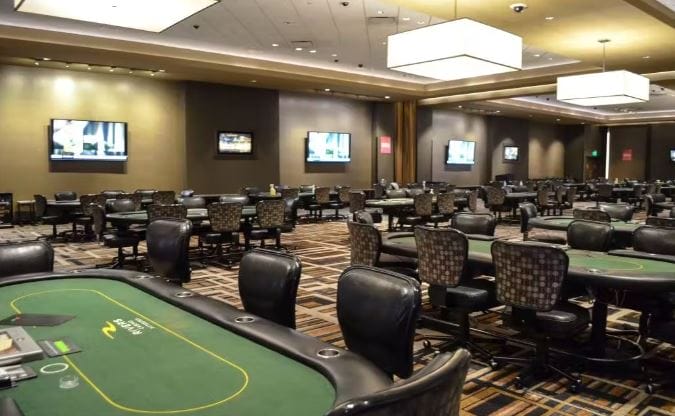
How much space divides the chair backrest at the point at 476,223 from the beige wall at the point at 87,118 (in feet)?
29.5

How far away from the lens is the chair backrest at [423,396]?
3.04ft

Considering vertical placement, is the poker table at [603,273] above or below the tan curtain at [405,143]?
below

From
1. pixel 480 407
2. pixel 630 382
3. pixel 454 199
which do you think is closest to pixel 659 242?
pixel 630 382

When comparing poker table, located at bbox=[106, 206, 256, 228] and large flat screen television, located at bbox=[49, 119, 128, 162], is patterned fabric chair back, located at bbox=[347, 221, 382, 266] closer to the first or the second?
poker table, located at bbox=[106, 206, 256, 228]

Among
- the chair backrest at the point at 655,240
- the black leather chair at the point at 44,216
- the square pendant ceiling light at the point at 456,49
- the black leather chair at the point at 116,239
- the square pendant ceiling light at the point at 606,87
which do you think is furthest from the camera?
the black leather chair at the point at 44,216

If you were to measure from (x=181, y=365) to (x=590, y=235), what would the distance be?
12.1 ft

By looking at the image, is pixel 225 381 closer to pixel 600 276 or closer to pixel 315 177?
pixel 600 276

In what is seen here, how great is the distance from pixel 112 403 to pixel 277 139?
42.8 ft

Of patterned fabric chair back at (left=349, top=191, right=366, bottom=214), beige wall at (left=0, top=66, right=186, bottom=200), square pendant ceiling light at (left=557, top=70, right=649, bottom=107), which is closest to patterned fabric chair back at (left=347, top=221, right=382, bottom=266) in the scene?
square pendant ceiling light at (left=557, top=70, right=649, bottom=107)

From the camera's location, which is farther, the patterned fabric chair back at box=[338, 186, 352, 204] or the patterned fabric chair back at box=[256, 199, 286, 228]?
the patterned fabric chair back at box=[338, 186, 352, 204]

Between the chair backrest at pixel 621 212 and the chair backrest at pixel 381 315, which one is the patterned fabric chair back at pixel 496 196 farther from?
the chair backrest at pixel 381 315

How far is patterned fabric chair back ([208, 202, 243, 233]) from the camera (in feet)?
21.4

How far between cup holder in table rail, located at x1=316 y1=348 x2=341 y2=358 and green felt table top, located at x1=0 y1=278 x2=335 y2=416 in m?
0.07

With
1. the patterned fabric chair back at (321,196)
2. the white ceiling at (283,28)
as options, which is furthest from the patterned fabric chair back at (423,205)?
the patterned fabric chair back at (321,196)
